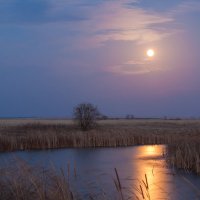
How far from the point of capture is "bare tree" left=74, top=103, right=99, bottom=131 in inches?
1495

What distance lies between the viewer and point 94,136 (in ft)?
90.1

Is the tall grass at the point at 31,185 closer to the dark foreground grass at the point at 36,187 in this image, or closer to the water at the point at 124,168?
the dark foreground grass at the point at 36,187

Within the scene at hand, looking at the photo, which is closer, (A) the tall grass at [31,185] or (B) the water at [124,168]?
(A) the tall grass at [31,185]

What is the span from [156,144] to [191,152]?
503 inches

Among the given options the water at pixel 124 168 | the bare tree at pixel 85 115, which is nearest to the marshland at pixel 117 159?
the water at pixel 124 168

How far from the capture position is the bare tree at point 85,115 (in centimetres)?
3797

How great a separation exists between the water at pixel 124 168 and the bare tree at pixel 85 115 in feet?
36.4

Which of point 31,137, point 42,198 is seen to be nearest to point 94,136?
point 31,137

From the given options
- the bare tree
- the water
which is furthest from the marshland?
the bare tree

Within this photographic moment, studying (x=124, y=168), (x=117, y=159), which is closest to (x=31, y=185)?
(x=124, y=168)

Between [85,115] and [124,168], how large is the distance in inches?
780

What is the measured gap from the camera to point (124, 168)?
18672 millimetres

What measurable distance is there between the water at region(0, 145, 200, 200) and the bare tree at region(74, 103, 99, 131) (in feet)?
36.4

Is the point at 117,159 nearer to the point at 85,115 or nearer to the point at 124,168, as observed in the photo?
the point at 124,168
